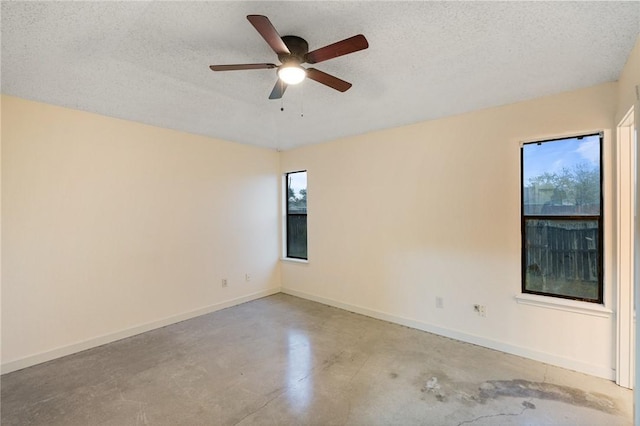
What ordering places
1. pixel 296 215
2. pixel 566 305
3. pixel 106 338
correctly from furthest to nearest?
pixel 296 215 → pixel 106 338 → pixel 566 305

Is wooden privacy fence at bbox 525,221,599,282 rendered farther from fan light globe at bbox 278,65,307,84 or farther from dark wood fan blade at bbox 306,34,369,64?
fan light globe at bbox 278,65,307,84

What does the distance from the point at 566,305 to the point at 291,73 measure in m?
3.09

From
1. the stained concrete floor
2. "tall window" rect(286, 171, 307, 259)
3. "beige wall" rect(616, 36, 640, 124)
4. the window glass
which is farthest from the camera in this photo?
"tall window" rect(286, 171, 307, 259)

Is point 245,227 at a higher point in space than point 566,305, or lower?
higher

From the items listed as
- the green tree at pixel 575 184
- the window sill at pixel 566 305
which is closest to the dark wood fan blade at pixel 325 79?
the green tree at pixel 575 184

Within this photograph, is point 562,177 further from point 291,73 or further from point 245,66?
point 245,66

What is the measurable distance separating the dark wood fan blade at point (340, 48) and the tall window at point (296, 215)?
318 centimetres

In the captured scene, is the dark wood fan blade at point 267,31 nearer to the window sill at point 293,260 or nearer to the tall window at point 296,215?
the tall window at point 296,215

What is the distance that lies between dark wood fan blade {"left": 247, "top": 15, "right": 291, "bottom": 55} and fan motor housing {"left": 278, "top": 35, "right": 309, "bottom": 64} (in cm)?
8

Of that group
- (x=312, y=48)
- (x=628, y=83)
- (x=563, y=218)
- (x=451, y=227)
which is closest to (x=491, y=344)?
(x=451, y=227)

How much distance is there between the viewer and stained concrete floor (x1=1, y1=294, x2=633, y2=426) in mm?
2047

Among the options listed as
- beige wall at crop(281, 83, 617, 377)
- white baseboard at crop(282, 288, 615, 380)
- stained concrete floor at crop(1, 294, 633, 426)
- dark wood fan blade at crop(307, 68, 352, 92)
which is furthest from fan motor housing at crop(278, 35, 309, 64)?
white baseboard at crop(282, 288, 615, 380)

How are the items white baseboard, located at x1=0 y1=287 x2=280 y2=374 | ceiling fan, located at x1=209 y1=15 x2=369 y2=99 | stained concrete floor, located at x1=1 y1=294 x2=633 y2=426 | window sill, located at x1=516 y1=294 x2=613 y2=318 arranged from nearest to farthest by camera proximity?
ceiling fan, located at x1=209 y1=15 x2=369 y2=99 → stained concrete floor, located at x1=1 y1=294 x2=633 y2=426 → window sill, located at x1=516 y1=294 x2=613 y2=318 → white baseboard, located at x1=0 y1=287 x2=280 y2=374

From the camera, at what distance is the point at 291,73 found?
1.88 m
